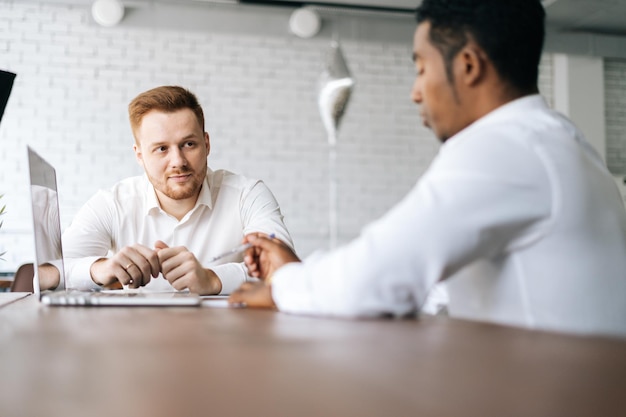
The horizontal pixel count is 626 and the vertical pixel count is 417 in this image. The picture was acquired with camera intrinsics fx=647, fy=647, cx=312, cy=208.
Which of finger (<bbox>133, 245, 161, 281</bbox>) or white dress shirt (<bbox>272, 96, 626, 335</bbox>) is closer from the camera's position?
white dress shirt (<bbox>272, 96, 626, 335</bbox>)

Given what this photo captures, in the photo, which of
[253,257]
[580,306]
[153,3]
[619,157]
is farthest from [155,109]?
[619,157]

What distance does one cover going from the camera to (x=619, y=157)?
257 inches

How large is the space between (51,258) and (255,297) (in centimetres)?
60

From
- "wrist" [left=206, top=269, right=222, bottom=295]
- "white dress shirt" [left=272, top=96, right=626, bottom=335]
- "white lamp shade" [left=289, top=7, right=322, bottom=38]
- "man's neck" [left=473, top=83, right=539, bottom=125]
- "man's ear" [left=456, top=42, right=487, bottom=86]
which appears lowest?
"wrist" [left=206, top=269, right=222, bottom=295]

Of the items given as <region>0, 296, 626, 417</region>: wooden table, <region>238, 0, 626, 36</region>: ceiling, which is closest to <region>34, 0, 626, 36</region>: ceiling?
<region>238, 0, 626, 36</region>: ceiling

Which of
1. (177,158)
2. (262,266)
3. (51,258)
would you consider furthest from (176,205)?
(262,266)

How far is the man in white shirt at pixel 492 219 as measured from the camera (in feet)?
2.57

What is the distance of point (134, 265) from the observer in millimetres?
1567

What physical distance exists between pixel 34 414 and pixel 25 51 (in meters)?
5.81

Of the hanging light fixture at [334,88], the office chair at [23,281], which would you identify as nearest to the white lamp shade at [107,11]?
the office chair at [23,281]

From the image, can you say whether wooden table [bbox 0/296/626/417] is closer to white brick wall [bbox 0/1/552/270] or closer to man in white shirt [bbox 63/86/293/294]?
man in white shirt [bbox 63/86/293/294]

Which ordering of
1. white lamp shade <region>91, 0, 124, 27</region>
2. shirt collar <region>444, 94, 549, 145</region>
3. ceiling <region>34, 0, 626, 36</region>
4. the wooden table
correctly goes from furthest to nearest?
ceiling <region>34, 0, 626, 36</region> < white lamp shade <region>91, 0, 124, 27</region> < shirt collar <region>444, 94, 549, 145</region> < the wooden table

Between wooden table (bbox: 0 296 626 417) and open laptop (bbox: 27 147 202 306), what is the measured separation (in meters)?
0.41

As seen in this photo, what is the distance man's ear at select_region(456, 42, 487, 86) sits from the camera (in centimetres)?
99
